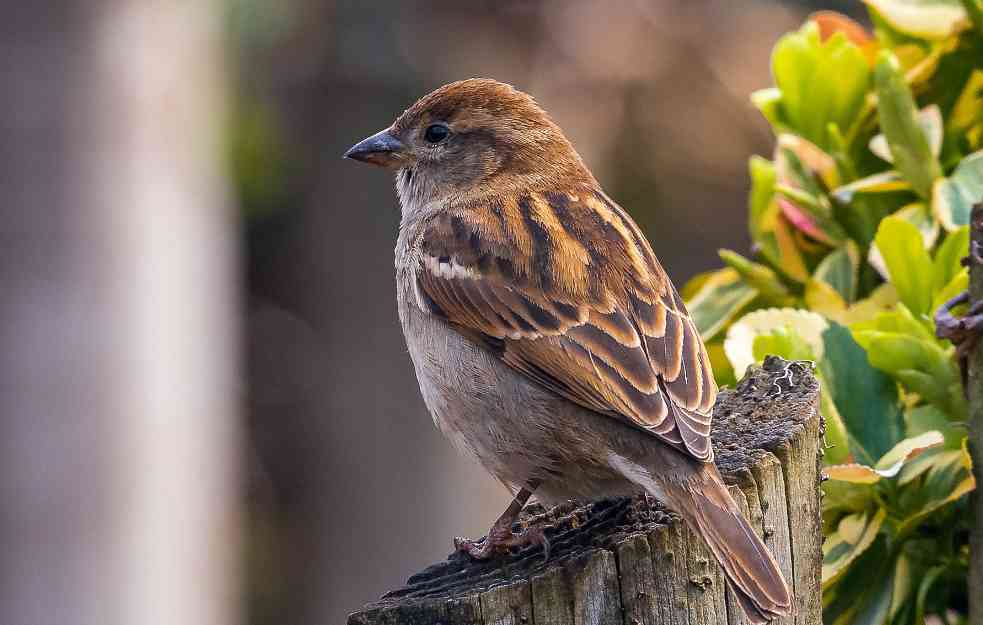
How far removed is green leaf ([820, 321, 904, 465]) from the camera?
8.86 ft

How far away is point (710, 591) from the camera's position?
231cm

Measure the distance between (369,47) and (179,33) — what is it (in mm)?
2062

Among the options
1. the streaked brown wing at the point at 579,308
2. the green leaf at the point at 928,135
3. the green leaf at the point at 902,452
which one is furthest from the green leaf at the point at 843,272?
the green leaf at the point at 902,452

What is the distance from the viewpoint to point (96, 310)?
5461 millimetres

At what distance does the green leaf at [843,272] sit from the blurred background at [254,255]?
3.32 m

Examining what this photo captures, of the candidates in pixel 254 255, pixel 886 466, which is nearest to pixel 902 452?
pixel 886 466

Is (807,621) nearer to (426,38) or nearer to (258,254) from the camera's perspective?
(426,38)

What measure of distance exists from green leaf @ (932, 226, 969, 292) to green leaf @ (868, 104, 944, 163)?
0.26 metres

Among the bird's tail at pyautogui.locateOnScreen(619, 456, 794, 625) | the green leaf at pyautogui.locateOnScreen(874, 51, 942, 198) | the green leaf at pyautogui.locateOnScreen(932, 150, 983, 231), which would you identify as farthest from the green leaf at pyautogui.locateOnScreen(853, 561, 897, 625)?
the green leaf at pyautogui.locateOnScreen(874, 51, 942, 198)

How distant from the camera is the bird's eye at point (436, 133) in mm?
3934

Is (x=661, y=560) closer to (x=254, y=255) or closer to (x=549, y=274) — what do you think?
(x=549, y=274)

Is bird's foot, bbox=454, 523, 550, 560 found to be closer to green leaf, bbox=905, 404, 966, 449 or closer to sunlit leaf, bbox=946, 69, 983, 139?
green leaf, bbox=905, 404, 966, 449

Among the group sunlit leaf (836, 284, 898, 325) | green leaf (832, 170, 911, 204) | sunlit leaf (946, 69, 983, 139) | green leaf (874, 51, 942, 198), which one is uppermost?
sunlit leaf (946, 69, 983, 139)

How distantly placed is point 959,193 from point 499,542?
4.06 ft
